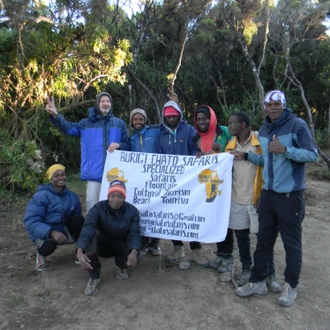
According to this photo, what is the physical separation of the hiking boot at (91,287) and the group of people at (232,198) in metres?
0.01

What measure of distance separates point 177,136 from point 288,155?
59.0 inches

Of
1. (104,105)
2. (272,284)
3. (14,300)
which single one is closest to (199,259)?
(272,284)

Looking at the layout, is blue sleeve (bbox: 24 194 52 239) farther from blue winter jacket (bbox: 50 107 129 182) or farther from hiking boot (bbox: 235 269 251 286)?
hiking boot (bbox: 235 269 251 286)

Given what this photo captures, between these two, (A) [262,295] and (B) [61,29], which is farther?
(B) [61,29]

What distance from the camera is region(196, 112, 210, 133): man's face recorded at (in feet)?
12.7

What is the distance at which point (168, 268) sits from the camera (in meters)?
4.18

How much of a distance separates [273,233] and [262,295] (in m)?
0.70

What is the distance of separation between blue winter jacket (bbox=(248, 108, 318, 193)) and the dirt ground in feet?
4.04

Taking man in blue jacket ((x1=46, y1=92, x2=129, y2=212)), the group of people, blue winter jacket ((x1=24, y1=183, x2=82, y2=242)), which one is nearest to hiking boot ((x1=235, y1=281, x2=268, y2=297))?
the group of people

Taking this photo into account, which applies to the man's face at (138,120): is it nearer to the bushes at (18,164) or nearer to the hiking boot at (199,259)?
the hiking boot at (199,259)

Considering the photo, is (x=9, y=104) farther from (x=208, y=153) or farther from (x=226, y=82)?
(x=226, y=82)

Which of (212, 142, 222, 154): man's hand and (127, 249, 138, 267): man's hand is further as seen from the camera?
(212, 142, 222, 154): man's hand

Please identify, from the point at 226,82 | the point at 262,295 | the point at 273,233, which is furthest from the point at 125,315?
the point at 226,82

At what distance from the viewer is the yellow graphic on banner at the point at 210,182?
153 inches
